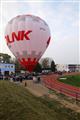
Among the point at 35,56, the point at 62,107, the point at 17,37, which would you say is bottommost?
the point at 62,107

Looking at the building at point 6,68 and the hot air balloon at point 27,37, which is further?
the building at point 6,68

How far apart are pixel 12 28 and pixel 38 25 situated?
3.43 metres

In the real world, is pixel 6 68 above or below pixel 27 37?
below

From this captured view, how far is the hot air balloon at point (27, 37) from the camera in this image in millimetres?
37000

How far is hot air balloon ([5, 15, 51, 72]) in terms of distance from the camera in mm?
37000

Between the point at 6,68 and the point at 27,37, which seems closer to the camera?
the point at 27,37

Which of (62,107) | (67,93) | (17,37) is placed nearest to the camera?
(62,107)

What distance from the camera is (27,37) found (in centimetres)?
3725

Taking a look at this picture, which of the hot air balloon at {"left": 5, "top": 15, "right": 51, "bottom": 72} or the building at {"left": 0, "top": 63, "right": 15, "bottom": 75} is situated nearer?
the hot air balloon at {"left": 5, "top": 15, "right": 51, "bottom": 72}

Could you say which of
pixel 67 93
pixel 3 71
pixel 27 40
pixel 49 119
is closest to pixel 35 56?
pixel 27 40

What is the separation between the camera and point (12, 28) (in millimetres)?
37344

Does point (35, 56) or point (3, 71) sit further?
point (3, 71)

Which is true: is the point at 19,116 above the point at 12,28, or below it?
below

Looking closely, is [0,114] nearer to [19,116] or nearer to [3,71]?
[19,116]
